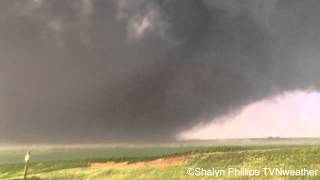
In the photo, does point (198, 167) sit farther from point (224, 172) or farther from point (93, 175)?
point (93, 175)

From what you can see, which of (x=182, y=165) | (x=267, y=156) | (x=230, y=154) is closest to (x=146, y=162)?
(x=182, y=165)

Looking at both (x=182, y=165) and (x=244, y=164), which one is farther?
(x=182, y=165)

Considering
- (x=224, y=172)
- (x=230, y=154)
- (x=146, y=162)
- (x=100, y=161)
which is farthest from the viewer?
(x=100, y=161)

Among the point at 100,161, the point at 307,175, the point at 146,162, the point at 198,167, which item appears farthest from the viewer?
the point at 100,161

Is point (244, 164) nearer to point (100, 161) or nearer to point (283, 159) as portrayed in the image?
point (283, 159)

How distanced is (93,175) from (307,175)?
59.6 ft

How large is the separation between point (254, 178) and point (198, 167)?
18.3 ft

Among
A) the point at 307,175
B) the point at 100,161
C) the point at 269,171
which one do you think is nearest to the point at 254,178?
the point at 269,171

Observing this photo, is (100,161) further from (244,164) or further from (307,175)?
(307,175)

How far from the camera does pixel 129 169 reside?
39.2 metres

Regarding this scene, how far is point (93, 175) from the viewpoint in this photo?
3847 cm

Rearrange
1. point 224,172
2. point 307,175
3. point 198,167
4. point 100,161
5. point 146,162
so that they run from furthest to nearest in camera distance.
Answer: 1. point 100,161
2. point 146,162
3. point 198,167
4. point 224,172
5. point 307,175

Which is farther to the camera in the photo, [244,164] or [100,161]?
[100,161]

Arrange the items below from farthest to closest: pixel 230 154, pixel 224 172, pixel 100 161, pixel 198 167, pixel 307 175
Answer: pixel 100 161 < pixel 230 154 < pixel 198 167 < pixel 224 172 < pixel 307 175
